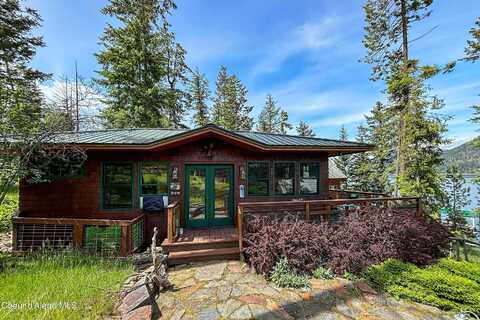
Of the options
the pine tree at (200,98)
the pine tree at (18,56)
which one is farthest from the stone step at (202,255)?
the pine tree at (200,98)

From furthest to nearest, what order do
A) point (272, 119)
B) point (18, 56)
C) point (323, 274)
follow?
point (272, 119) < point (18, 56) < point (323, 274)

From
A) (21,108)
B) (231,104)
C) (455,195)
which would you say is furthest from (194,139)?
(231,104)

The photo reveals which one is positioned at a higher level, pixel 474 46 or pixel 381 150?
pixel 474 46

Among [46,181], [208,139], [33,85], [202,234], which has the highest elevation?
[33,85]

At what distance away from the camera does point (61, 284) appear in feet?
12.3

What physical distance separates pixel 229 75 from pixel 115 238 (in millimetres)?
25863

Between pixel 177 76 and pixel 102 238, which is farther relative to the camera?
pixel 177 76

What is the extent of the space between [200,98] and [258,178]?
19565 millimetres

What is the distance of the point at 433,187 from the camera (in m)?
10.6

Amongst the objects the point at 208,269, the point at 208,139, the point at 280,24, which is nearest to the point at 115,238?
the point at 208,269

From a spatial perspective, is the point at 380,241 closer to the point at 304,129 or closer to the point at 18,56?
the point at 18,56

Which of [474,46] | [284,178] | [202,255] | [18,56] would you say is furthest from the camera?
[18,56]

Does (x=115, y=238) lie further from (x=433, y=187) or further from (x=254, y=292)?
(x=433, y=187)

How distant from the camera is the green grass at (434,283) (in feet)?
11.7
